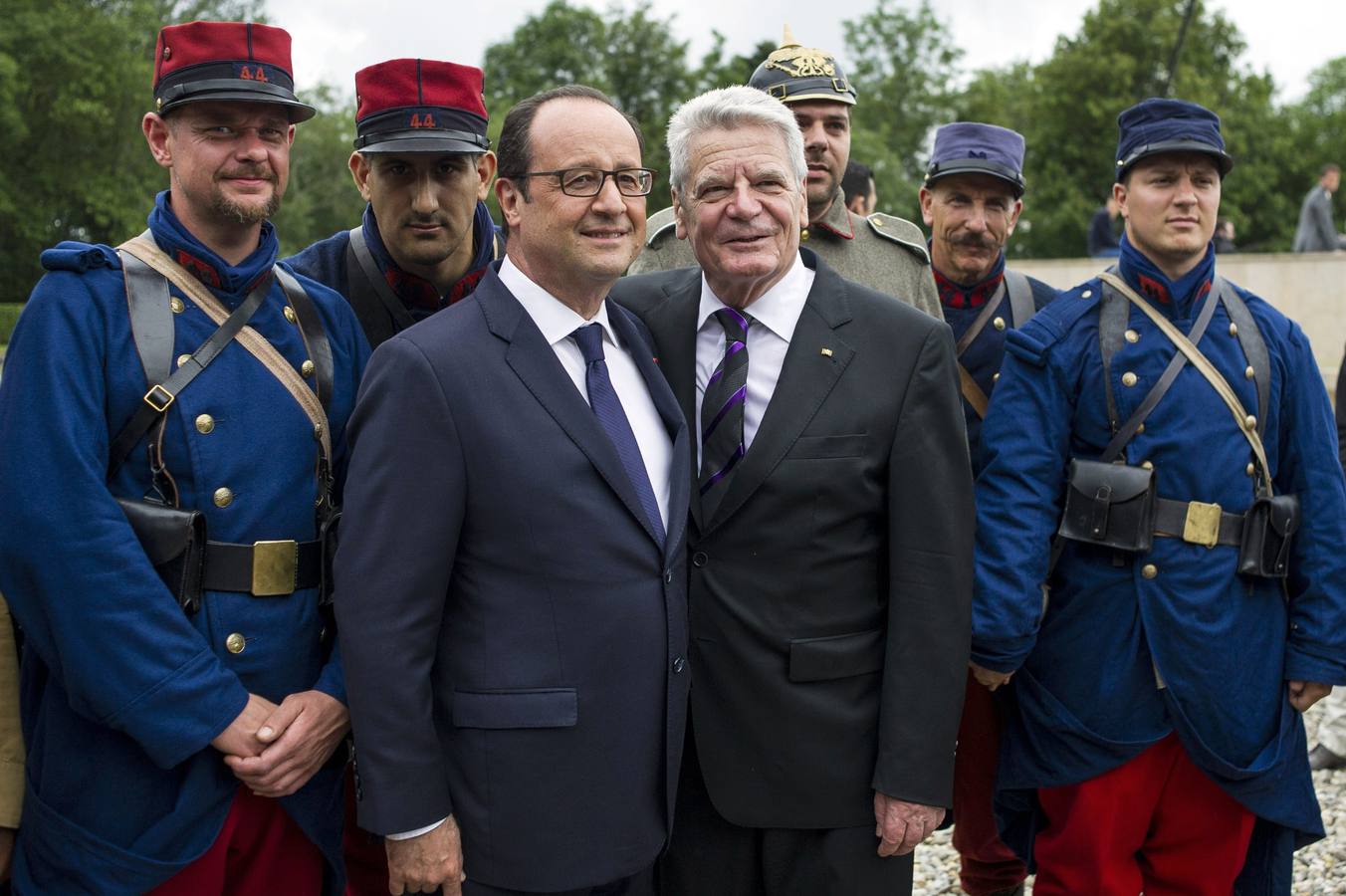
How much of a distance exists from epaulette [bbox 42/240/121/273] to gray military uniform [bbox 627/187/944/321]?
1927 millimetres

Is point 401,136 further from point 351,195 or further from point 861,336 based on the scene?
point 351,195

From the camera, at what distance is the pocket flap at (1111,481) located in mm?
3436

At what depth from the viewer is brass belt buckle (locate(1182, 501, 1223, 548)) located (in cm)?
348

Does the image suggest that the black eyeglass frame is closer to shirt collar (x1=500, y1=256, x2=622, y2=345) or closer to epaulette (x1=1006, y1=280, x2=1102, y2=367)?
shirt collar (x1=500, y1=256, x2=622, y2=345)

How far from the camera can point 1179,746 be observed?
3.61 metres

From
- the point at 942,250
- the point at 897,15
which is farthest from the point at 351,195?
the point at 942,250

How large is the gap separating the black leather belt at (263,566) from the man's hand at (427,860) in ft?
2.14

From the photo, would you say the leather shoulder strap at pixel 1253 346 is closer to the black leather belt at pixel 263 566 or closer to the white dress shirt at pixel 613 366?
the white dress shirt at pixel 613 366

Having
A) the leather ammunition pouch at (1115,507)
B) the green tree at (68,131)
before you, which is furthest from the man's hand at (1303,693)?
the green tree at (68,131)

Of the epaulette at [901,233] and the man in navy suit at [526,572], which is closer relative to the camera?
the man in navy suit at [526,572]

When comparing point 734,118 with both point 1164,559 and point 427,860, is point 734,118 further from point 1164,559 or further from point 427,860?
point 427,860

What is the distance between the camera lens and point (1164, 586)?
349 centimetres

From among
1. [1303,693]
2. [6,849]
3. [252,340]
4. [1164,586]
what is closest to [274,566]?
[252,340]

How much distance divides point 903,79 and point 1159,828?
49396 mm
